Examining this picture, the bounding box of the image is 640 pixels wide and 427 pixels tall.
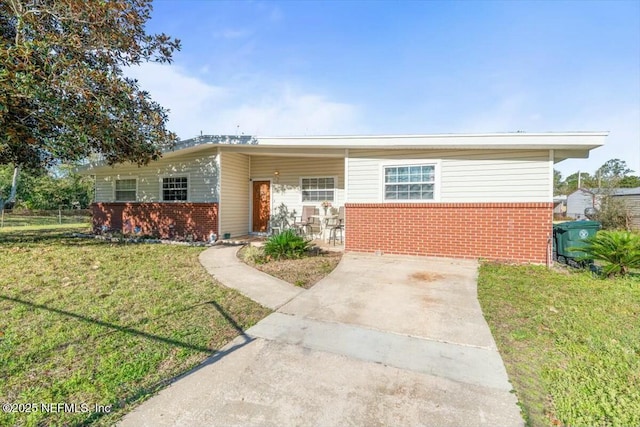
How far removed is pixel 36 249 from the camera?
8.12 m

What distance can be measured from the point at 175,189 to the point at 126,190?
275 centimetres

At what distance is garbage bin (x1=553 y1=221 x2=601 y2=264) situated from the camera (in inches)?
281

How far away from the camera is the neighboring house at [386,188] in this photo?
22.6 ft

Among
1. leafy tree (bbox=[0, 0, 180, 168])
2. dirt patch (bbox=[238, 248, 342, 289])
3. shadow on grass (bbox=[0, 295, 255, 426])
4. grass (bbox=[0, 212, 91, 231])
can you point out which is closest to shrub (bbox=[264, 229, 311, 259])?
dirt patch (bbox=[238, 248, 342, 289])

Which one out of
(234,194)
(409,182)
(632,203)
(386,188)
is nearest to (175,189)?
(234,194)

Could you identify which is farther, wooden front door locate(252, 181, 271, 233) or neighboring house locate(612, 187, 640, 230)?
neighboring house locate(612, 187, 640, 230)

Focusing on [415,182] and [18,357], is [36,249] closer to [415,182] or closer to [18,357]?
[18,357]

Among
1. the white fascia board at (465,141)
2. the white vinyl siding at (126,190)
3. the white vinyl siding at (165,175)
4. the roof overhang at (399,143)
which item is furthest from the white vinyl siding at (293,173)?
the white vinyl siding at (126,190)

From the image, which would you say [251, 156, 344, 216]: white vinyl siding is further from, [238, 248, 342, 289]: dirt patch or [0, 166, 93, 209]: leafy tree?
[0, 166, 93, 209]: leafy tree

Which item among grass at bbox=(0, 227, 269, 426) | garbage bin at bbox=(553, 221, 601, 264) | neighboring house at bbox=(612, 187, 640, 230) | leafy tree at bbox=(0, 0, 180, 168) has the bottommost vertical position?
grass at bbox=(0, 227, 269, 426)

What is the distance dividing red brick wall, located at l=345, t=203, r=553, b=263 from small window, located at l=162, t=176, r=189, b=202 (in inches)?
237

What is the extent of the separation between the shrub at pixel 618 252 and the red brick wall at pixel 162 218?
9.60m

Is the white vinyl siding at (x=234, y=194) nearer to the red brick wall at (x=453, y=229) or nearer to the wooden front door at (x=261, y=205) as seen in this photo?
the wooden front door at (x=261, y=205)

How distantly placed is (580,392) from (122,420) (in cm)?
330
